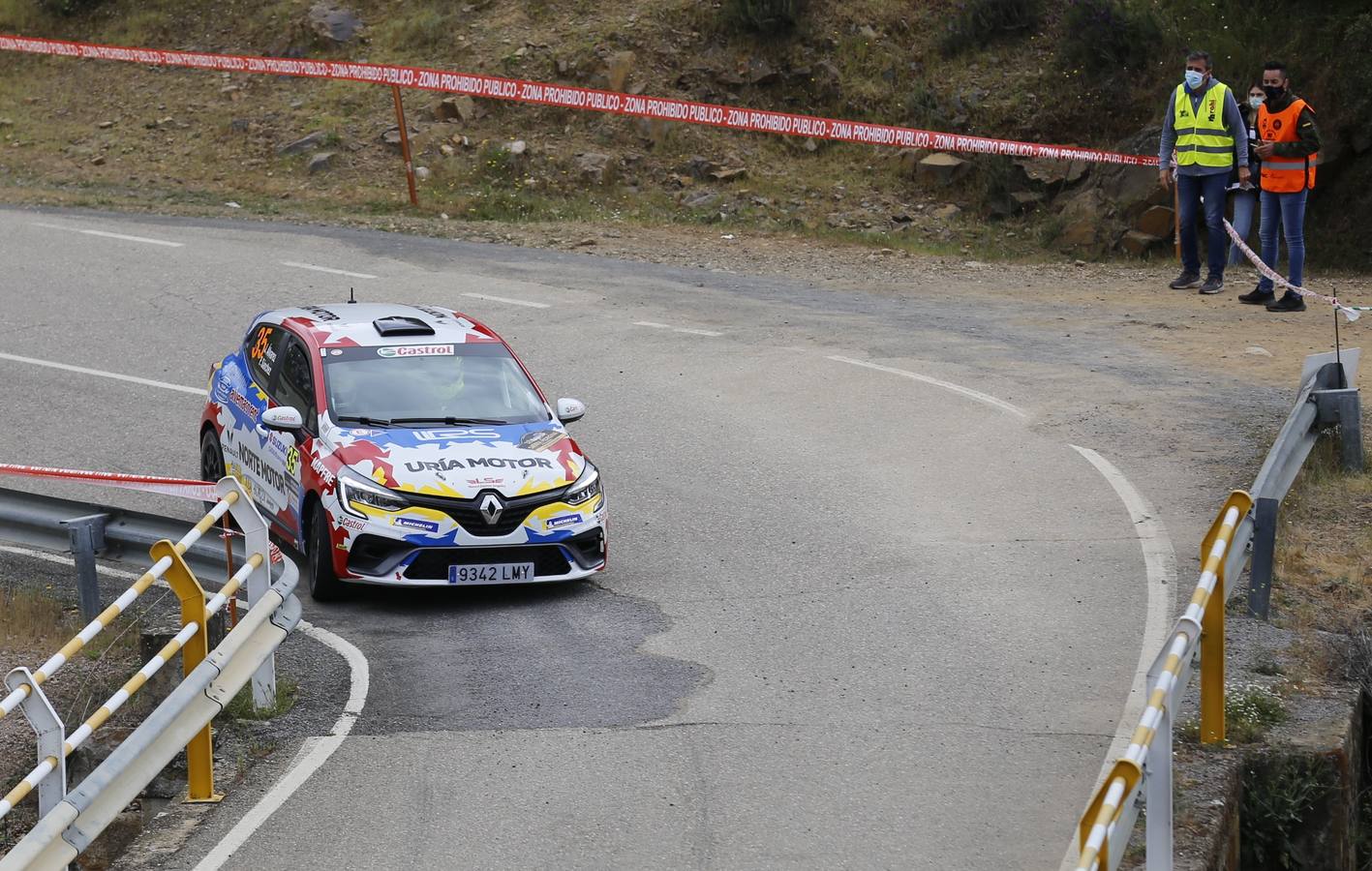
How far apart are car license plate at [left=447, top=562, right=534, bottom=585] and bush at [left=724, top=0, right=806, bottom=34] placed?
19.4 m

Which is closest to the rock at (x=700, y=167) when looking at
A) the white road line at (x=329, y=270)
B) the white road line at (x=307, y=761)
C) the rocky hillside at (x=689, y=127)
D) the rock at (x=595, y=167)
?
the rocky hillside at (x=689, y=127)

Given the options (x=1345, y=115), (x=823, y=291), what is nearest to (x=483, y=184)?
(x=823, y=291)

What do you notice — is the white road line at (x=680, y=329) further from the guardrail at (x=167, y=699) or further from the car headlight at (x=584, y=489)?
the guardrail at (x=167, y=699)

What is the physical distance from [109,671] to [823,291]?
39.5 ft

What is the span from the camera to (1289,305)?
18.1 metres

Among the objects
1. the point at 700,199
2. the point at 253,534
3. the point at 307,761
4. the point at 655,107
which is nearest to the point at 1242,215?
the point at 700,199

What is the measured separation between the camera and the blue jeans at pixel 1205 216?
1872 centimetres

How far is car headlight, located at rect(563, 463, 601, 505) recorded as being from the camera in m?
10.4

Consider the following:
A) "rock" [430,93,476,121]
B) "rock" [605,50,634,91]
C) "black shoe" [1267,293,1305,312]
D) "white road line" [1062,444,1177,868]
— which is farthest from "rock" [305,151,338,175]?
"white road line" [1062,444,1177,868]

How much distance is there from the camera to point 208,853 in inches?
269

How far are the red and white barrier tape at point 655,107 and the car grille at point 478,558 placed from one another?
15.1 metres

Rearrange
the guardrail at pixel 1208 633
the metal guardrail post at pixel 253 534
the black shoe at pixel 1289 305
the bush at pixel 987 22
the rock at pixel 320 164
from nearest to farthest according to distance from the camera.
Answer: the guardrail at pixel 1208 633 → the metal guardrail post at pixel 253 534 → the black shoe at pixel 1289 305 → the rock at pixel 320 164 → the bush at pixel 987 22

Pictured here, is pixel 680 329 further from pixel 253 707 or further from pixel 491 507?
pixel 253 707

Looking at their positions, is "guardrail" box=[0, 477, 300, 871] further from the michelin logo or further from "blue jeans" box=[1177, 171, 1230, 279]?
"blue jeans" box=[1177, 171, 1230, 279]
